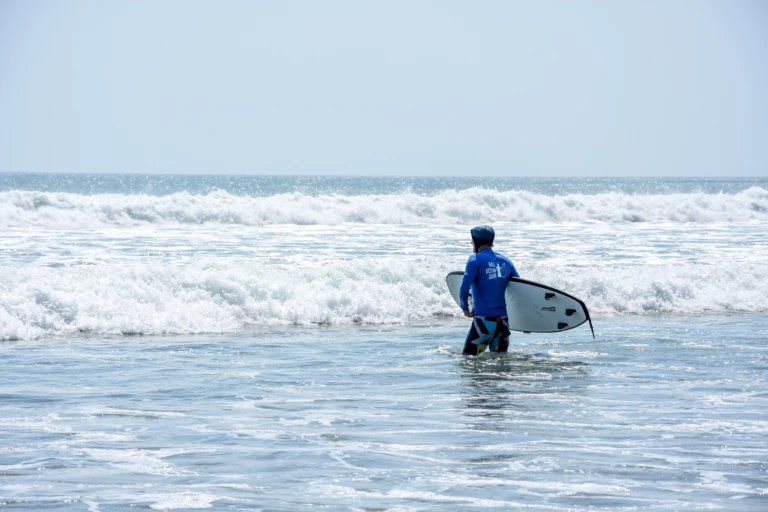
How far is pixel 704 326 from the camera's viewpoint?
1393cm

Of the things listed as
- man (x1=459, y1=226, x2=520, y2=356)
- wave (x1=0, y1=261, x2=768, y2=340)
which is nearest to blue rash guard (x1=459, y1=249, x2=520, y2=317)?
man (x1=459, y1=226, x2=520, y2=356)

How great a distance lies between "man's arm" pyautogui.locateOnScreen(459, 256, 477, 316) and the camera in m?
9.83

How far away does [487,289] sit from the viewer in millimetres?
10055

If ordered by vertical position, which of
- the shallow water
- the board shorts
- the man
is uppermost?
the man

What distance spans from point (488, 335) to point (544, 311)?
4.20 ft

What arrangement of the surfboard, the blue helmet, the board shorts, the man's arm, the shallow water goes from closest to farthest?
the shallow water
the man's arm
the blue helmet
the board shorts
the surfboard

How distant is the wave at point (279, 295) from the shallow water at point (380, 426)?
1.34 meters

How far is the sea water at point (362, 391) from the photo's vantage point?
557 centimetres

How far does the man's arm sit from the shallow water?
2.26ft

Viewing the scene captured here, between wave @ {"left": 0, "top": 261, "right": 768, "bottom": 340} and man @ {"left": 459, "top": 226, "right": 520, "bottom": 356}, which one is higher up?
man @ {"left": 459, "top": 226, "right": 520, "bottom": 356}

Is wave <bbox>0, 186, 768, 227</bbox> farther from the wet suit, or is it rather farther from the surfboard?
the wet suit

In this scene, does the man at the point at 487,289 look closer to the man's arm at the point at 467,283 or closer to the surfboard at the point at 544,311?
the man's arm at the point at 467,283

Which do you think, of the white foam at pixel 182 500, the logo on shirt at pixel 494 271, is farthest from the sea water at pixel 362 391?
the logo on shirt at pixel 494 271

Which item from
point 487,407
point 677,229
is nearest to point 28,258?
point 487,407
